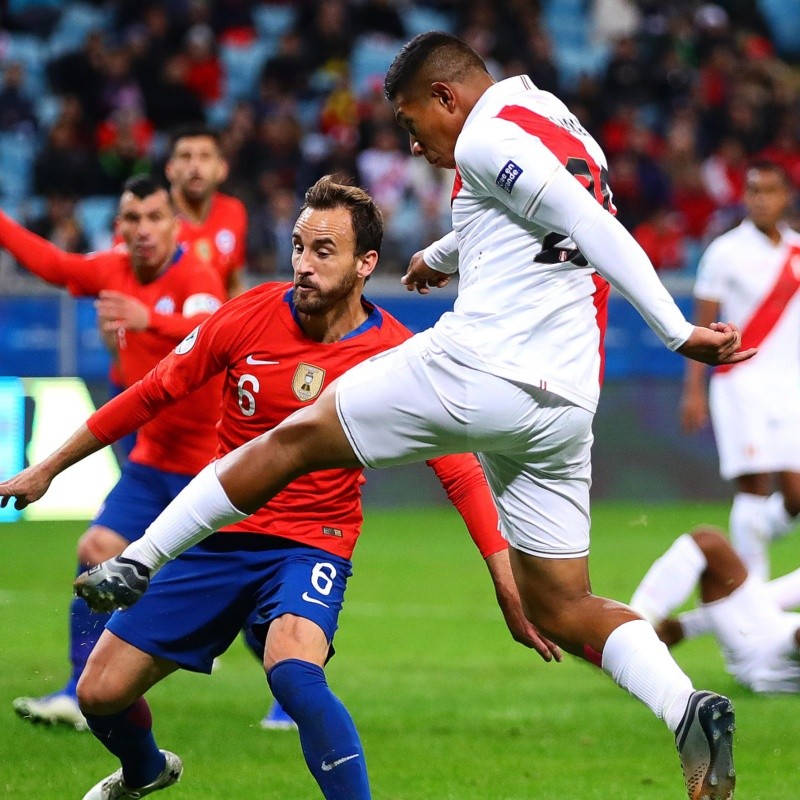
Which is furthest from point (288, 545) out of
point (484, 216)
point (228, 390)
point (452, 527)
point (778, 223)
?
point (452, 527)

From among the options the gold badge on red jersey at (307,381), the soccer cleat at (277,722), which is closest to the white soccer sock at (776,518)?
the soccer cleat at (277,722)

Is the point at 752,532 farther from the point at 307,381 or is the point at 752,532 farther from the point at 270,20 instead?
the point at 270,20

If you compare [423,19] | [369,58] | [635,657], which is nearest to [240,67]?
[369,58]

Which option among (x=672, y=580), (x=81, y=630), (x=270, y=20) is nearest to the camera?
(x=81, y=630)

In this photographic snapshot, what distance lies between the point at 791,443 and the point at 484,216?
5.17 metres

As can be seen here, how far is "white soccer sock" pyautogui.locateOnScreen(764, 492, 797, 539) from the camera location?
8.67 metres

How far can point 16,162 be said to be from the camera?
1605 cm

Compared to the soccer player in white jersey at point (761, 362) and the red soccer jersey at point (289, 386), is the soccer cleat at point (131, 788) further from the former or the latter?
the soccer player in white jersey at point (761, 362)

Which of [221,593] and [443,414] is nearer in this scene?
[443,414]

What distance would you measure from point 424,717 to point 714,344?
3061 mm

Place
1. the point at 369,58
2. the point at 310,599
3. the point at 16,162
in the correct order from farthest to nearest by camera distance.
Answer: the point at 369,58, the point at 16,162, the point at 310,599

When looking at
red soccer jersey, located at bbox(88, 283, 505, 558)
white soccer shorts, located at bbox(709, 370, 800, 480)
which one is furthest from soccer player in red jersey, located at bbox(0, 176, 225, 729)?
white soccer shorts, located at bbox(709, 370, 800, 480)

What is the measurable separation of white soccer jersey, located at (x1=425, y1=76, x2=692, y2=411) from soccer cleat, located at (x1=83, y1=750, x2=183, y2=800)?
168 centimetres

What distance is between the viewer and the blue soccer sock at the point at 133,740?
447cm
